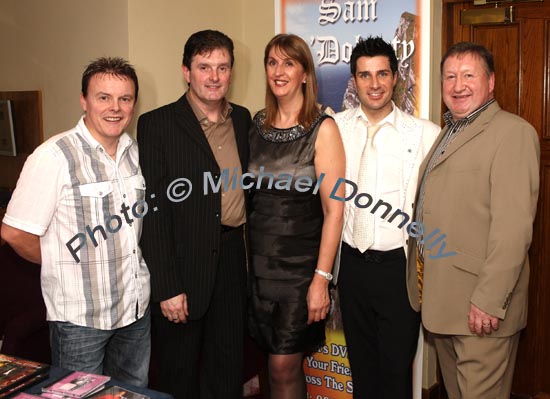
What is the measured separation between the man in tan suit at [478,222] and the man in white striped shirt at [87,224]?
45.8 inches

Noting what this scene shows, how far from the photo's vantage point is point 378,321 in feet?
8.82

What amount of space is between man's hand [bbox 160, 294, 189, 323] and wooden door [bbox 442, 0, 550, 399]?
1789 mm

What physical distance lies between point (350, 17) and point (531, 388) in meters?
2.16

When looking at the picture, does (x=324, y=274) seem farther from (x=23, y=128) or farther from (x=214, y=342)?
(x=23, y=128)

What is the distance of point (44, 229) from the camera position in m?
2.19

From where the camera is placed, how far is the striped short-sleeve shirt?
2.16 m

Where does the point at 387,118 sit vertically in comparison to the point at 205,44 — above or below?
below

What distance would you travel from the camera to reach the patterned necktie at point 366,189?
102 inches

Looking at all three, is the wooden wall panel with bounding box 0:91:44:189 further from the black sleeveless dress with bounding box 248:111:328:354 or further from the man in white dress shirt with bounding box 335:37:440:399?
the man in white dress shirt with bounding box 335:37:440:399

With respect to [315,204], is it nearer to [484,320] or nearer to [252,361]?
[484,320]

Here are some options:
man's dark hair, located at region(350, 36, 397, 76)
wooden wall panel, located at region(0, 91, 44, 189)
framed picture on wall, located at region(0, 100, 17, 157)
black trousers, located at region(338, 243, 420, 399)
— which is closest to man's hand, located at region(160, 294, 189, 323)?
black trousers, located at region(338, 243, 420, 399)

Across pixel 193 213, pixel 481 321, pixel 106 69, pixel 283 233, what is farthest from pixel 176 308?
pixel 481 321

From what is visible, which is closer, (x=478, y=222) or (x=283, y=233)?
(x=478, y=222)

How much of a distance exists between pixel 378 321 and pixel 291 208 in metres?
0.63
